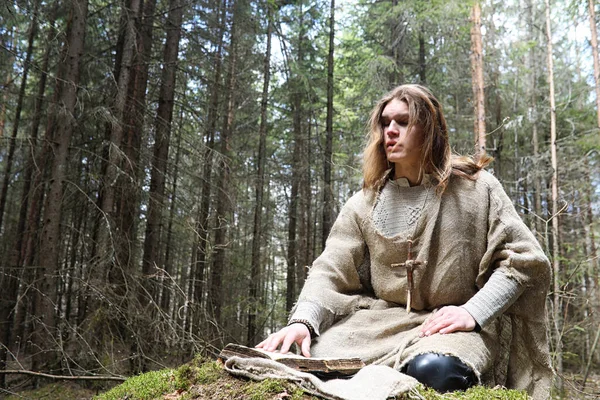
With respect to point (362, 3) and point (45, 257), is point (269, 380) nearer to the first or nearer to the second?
point (45, 257)

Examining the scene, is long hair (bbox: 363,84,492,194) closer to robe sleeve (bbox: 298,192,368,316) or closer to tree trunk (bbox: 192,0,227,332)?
robe sleeve (bbox: 298,192,368,316)

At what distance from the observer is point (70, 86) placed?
569 centimetres

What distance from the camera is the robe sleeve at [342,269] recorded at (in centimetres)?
284

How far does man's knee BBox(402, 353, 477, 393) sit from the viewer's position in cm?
206

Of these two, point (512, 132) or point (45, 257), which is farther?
point (512, 132)

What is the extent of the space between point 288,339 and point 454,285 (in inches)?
39.3

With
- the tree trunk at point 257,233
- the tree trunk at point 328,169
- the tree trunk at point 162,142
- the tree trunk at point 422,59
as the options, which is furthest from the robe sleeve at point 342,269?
the tree trunk at point 422,59

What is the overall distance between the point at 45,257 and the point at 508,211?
17.2 feet

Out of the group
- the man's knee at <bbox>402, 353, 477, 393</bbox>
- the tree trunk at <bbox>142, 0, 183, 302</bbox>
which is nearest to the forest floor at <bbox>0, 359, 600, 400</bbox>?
the man's knee at <bbox>402, 353, 477, 393</bbox>

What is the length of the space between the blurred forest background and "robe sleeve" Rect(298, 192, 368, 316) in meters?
1.33

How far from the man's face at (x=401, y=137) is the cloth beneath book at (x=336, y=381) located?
1387 millimetres

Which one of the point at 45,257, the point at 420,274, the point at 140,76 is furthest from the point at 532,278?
the point at 140,76

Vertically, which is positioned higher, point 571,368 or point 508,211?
point 508,211

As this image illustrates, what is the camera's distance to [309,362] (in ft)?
6.33
